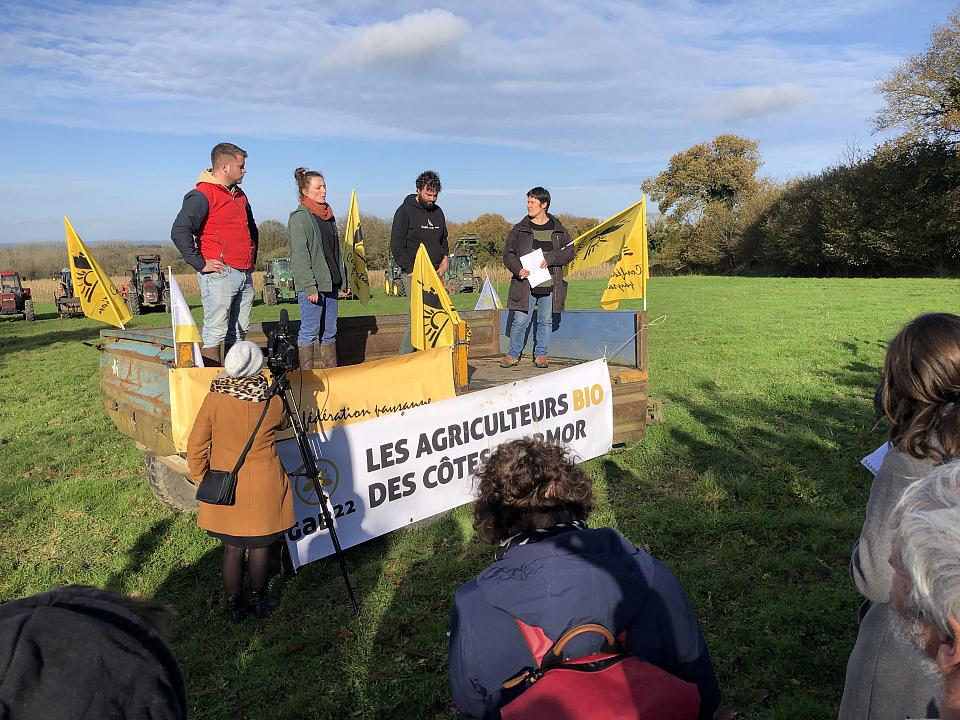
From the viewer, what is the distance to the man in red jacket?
549 cm

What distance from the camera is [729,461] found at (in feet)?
21.1

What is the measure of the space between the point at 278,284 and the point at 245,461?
29.9 metres

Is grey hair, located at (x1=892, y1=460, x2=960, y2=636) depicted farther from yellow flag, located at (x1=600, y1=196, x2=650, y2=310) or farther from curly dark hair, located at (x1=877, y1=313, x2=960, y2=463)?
yellow flag, located at (x1=600, y1=196, x2=650, y2=310)

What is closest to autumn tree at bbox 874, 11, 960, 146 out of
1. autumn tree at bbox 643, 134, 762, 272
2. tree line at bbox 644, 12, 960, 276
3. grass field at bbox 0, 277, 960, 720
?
tree line at bbox 644, 12, 960, 276

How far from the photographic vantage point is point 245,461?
12.7 feet

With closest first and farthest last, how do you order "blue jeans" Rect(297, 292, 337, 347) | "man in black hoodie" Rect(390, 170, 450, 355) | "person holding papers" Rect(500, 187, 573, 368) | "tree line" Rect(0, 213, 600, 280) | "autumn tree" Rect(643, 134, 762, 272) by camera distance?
"blue jeans" Rect(297, 292, 337, 347)
"man in black hoodie" Rect(390, 170, 450, 355)
"person holding papers" Rect(500, 187, 573, 368)
"tree line" Rect(0, 213, 600, 280)
"autumn tree" Rect(643, 134, 762, 272)

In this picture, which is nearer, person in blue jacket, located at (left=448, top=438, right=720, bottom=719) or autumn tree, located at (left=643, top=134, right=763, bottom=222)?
person in blue jacket, located at (left=448, top=438, right=720, bottom=719)

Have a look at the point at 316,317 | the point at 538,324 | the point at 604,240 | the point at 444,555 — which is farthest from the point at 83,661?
the point at 604,240

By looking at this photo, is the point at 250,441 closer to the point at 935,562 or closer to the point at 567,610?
the point at 567,610

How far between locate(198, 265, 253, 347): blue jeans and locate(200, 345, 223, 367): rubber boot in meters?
0.05

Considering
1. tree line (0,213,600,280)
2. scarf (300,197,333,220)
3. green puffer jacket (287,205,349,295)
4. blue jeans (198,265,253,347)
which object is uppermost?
tree line (0,213,600,280)

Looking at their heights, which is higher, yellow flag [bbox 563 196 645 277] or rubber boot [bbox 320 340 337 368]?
yellow flag [bbox 563 196 645 277]

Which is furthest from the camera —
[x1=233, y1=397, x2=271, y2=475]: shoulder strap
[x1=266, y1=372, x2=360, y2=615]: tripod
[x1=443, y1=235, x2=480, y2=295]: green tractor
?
[x1=443, y1=235, x2=480, y2=295]: green tractor

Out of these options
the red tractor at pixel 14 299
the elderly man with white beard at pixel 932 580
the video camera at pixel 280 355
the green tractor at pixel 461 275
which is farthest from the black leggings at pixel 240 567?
the green tractor at pixel 461 275
